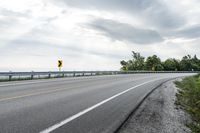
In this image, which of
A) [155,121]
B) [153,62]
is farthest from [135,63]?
[155,121]

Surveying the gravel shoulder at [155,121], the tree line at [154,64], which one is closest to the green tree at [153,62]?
the tree line at [154,64]

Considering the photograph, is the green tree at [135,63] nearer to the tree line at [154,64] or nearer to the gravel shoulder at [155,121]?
the tree line at [154,64]

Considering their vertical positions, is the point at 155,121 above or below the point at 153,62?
below

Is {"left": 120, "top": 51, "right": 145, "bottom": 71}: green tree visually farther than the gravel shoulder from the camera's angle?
Yes

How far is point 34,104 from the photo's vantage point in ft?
33.4

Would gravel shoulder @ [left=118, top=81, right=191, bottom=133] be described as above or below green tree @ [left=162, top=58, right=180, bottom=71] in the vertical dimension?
below

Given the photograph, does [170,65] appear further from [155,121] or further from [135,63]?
[155,121]

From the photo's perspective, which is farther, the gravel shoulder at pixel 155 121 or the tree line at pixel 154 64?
the tree line at pixel 154 64

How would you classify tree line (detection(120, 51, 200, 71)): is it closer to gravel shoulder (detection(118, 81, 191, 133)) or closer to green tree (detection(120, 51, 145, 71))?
green tree (detection(120, 51, 145, 71))

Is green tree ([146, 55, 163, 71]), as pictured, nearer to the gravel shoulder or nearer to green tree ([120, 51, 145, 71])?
green tree ([120, 51, 145, 71])

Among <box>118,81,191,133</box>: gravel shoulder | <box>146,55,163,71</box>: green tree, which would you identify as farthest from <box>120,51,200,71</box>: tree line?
<box>118,81,191,133</box>: gravel shoulder

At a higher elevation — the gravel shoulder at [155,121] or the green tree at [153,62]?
the green tree at [153,62]

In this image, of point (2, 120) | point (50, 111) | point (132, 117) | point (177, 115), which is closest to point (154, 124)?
point (132, 117)

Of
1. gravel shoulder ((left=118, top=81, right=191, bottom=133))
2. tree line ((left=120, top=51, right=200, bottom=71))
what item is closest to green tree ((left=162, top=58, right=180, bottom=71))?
tree line ((left=120, top=51, right=200, bottom=71))
